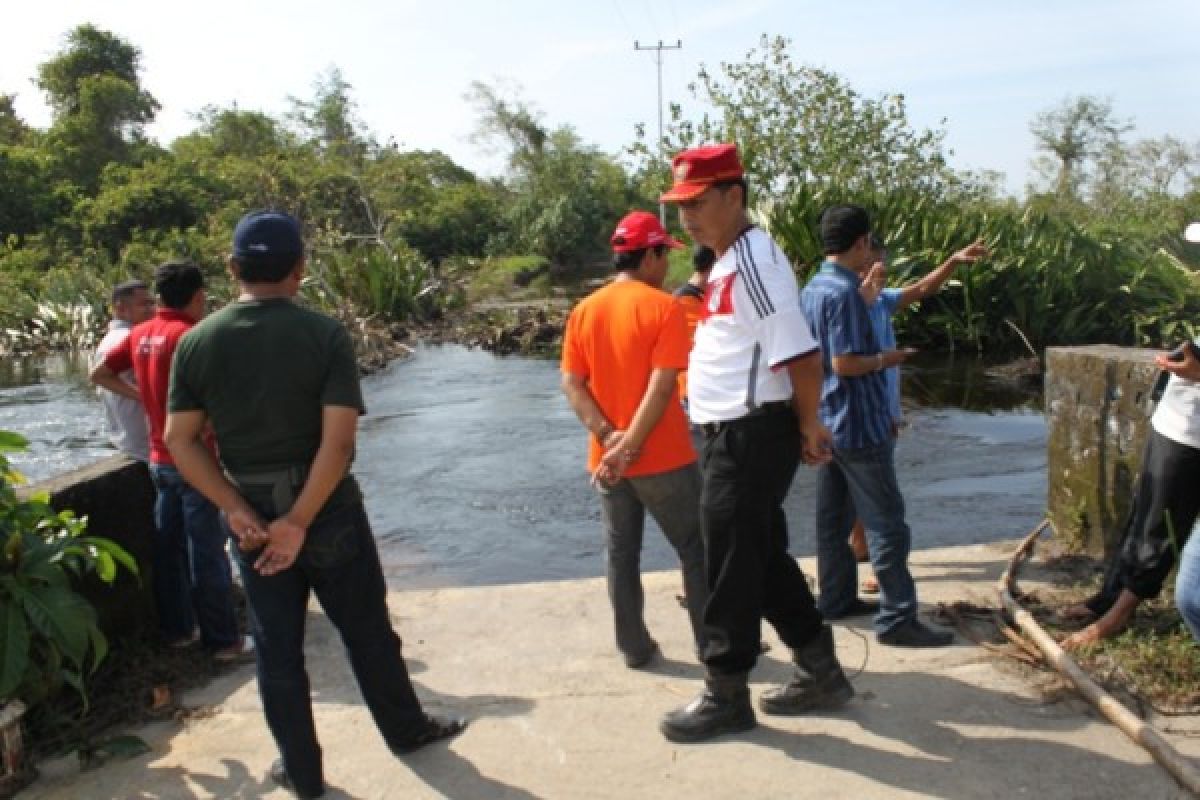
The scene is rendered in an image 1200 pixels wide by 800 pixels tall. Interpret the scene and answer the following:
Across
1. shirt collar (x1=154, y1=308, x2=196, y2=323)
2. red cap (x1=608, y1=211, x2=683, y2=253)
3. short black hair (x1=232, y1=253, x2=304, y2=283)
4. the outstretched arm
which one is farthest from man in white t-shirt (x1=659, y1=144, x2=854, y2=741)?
shirt collar (x1=154, y1=308, x2=196, y2=323)

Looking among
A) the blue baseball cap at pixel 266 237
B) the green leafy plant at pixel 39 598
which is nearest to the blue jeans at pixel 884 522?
the blue baseball cap at pixel 266 237

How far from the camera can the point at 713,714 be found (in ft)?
11.1

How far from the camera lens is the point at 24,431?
1361 centimetres

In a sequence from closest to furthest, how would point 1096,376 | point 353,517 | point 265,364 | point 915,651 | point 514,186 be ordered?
point 265,364, point 353,517, point 915,651, point 1096,376, point 514,186

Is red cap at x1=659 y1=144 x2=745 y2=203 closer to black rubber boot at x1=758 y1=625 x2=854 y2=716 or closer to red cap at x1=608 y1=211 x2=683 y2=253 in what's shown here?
red cap at x1=608 y1=211 x2=683 y2=253

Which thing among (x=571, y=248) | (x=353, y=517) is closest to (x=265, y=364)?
(x=353, y=517)

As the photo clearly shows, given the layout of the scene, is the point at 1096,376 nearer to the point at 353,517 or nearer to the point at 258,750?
the point at 353,517

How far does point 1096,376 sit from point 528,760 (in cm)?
317

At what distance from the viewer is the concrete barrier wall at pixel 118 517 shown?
13.5 ft

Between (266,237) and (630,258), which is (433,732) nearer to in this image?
(266,237)

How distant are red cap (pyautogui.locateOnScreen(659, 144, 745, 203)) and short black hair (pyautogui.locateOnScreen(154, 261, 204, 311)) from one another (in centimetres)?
228

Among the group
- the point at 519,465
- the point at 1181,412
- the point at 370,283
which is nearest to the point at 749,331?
the point at 1181,412

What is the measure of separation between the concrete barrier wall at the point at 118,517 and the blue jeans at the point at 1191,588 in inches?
145

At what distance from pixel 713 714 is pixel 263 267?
198cm
